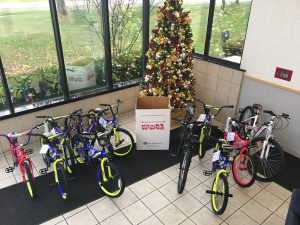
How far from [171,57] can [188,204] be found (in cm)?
251

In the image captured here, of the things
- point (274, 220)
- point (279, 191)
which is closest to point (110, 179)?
point (274, 220)

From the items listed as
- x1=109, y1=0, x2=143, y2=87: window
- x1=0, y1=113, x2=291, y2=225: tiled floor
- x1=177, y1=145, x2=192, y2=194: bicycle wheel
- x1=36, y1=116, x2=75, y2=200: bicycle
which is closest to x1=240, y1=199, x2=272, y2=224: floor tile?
x1=0, y1=113, x2=291, y2=225: tiled floor

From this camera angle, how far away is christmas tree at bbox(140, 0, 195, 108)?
4.41 meters

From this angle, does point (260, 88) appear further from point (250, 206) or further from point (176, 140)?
point (250, 206)

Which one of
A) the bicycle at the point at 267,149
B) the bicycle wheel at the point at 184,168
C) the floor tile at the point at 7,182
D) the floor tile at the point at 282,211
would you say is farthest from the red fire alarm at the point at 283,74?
the floor tile at the point at 7,182

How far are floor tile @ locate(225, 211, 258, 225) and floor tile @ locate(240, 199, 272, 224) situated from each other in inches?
2.2

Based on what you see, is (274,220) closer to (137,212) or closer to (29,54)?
(137,212)

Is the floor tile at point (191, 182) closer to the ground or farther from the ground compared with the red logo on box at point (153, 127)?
closer to the ground

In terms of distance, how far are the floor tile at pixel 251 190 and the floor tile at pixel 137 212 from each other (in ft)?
4.45

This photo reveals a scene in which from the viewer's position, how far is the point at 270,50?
4102 millimetres

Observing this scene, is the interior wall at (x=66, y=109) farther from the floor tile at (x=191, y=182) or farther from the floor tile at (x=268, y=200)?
the floor tile at (x=268, y=200)

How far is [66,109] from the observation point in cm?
476

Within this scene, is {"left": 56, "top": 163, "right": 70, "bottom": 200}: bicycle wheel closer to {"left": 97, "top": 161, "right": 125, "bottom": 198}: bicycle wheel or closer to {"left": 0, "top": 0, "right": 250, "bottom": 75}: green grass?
{"left": 97, "top": 161, "right": 125, "bottom": 198}: bicycle wheel

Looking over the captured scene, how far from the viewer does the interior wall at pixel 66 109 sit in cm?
424
